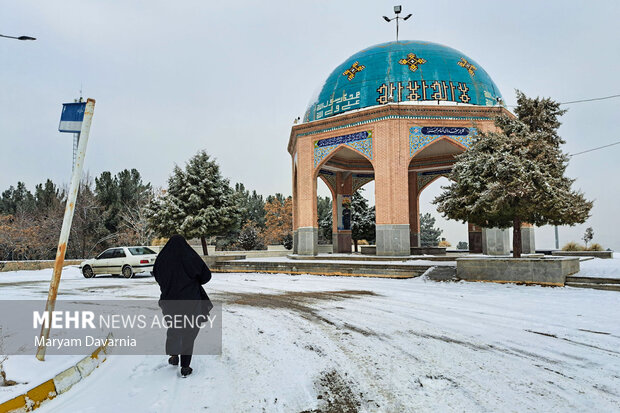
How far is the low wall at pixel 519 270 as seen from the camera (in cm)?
1134

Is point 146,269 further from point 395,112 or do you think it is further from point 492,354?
point 492,354

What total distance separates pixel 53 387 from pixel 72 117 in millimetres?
3035

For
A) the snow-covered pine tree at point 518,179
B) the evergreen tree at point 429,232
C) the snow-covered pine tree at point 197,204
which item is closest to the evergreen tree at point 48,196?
the snow-covered pine tree at point 197,204

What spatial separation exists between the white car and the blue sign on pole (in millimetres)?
13159

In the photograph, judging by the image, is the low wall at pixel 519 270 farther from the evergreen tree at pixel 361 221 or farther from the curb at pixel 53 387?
the evergreen tree at pixel 361 221

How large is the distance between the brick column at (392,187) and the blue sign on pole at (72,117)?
16223mm

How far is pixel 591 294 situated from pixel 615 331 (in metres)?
4.25

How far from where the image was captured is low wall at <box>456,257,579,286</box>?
37.2ft

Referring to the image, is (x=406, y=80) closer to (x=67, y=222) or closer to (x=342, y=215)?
(x=342, y=215)

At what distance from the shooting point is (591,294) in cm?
985

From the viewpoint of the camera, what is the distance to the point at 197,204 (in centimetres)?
2067

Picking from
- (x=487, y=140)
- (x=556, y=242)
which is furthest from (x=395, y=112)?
(x=556, y=242)

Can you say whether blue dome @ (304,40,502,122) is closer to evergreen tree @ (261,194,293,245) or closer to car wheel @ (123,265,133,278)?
car wheel @ (123,265,133,278)

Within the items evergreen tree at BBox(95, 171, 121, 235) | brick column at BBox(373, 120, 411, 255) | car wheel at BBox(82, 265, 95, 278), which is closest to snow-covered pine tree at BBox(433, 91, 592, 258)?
brick column at BBox(373, 120, 411, 255)
